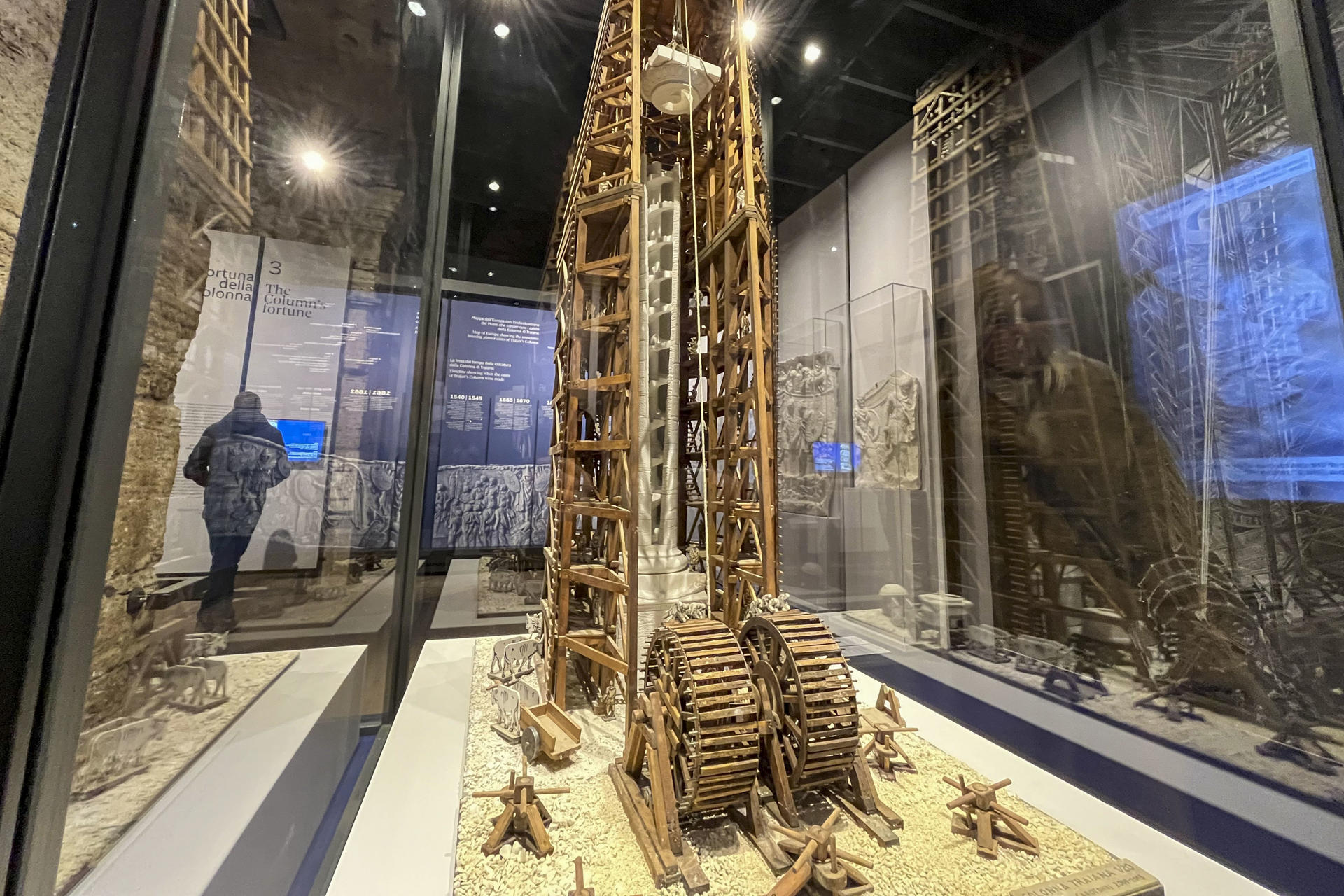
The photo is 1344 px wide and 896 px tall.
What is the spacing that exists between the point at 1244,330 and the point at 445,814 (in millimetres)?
4679

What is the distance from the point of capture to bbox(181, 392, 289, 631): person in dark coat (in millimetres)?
1144

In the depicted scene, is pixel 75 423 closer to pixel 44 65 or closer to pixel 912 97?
pixel 44 65

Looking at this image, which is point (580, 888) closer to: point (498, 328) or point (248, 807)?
point (248, 807)

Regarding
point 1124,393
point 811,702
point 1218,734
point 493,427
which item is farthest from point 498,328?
point 1218,734

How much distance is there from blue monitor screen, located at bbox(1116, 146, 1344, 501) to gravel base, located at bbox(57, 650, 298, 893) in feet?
12.3

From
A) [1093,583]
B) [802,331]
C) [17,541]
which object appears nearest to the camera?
[17,541]

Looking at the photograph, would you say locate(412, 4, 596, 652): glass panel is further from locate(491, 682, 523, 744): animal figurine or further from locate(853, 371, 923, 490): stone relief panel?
locate(853, 371, 923, 490): stone relief panel

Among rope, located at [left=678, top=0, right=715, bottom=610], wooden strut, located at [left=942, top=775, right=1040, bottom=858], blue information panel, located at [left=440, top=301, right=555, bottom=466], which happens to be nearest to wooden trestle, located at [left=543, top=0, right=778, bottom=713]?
rope, located at [left=678, top=0, right=715, bottom=610]

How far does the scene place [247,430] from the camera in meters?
1.29

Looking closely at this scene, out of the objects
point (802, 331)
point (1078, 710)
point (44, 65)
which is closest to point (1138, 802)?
point (1078, 710)

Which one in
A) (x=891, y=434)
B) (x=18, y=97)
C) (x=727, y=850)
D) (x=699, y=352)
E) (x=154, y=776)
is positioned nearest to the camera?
(x=18, y=97)

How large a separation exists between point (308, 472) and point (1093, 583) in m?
4.70

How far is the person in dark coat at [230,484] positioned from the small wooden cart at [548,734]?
1846 mm

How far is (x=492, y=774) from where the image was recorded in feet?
8.79
